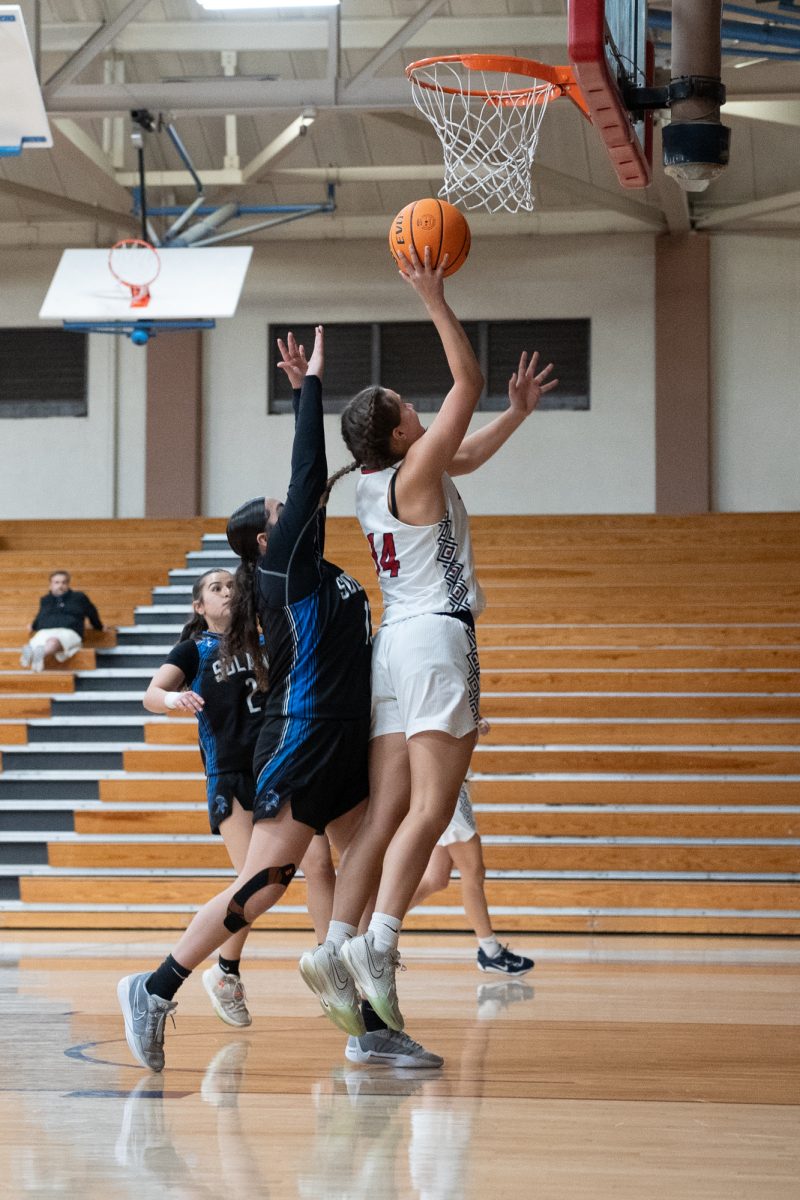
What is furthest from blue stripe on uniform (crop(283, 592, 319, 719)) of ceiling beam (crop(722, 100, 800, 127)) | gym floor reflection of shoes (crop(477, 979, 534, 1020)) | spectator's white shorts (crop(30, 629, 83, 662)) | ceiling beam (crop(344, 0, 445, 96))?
ceiling beam (crop(722, 100, 800, 127))

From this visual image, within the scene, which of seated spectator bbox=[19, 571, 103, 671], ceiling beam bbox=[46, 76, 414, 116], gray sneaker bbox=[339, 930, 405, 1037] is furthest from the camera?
seated spectator bbox=[19, 571, 103, 671]

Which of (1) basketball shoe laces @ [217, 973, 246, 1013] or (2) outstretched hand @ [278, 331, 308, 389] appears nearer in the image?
(2) outstretched hand @ [278, 331, 308, 389]

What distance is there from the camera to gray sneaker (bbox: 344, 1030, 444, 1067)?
3820 mm

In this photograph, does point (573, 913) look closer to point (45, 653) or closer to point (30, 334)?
point (45, 653)

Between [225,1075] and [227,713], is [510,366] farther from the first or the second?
[225,1075]

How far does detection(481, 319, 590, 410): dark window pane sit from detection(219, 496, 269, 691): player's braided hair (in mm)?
11062

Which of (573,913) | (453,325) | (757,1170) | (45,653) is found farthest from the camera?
(45,653)

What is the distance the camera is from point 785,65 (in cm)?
1039

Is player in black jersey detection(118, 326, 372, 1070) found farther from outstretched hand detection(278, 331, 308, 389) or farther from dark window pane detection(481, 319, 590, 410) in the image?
dark window pane detection(481, 319, 590, 410)

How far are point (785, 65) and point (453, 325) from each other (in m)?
7.80

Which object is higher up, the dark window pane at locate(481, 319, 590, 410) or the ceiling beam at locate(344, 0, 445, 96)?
the ceiling beam at locate(344, 0, 445, 96)

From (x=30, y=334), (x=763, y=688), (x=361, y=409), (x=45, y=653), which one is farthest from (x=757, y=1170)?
(x=30, y=334)

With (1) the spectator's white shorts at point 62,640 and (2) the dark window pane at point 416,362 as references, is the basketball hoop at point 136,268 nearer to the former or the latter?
(1) the spectator's white shorts at point 62,640

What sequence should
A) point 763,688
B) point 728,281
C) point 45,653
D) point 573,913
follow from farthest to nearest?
1. point 728,281
2. point 45,653
3. point 763,688
4. point 573,913
